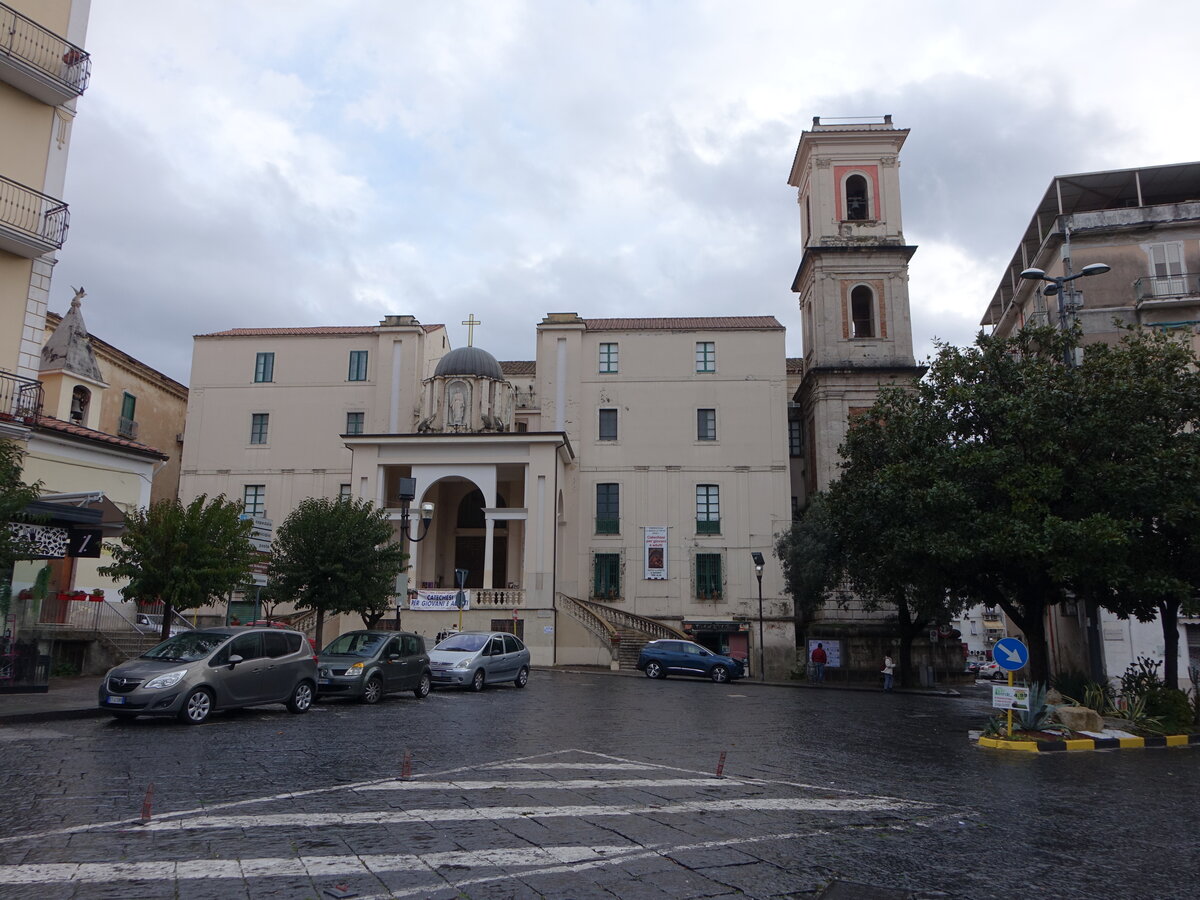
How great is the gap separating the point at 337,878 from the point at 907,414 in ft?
62.9

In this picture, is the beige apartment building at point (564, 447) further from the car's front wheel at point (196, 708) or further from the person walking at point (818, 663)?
the car's front wheel at point (196, 708)

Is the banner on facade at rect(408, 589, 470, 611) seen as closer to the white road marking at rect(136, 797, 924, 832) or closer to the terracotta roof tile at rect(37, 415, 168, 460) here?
the terracotta roof tile at rect(37, 415, 168, 460)

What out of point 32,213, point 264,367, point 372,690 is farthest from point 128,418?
point 372,690

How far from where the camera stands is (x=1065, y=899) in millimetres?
5586

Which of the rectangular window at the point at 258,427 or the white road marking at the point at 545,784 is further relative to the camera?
the rectangular window at the point at 258,427

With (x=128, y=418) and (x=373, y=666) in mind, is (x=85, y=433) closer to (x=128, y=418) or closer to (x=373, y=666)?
(x=373, y=666)

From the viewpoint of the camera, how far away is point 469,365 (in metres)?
40.9

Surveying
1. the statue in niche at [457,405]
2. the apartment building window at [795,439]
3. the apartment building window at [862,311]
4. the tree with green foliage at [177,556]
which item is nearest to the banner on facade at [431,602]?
the statue in niche at [457,405]

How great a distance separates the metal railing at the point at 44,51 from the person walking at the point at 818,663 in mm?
28781

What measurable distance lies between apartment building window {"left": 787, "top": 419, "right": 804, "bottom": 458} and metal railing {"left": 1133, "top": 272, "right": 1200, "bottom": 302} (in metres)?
17.4

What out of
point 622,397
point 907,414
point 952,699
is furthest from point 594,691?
point 622,397

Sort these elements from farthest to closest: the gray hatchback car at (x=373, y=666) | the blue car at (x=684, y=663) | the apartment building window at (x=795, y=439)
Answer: the apartment building window at (x=795, y=439), the blue car at (x=684, y=663), the gray hatchback car at (x=373, y=666)

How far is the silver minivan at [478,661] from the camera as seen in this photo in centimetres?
2208

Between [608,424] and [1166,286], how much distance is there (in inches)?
893
